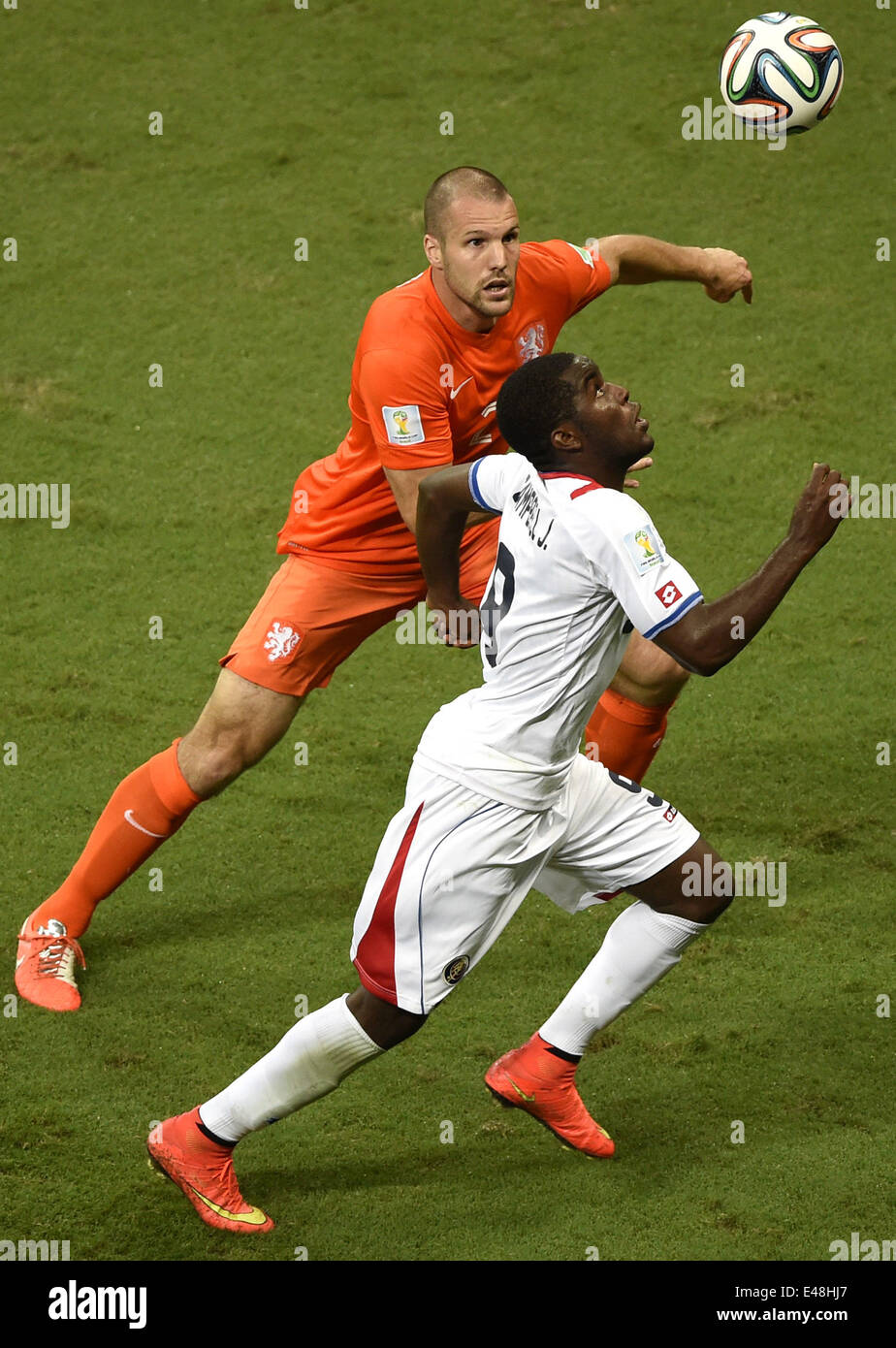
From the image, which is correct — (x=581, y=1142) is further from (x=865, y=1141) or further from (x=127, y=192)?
(x=127, y=192)

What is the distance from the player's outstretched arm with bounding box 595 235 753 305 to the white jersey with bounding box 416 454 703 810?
4.49ft

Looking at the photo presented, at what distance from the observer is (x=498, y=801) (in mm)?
3453

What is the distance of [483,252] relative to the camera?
409 centimetres

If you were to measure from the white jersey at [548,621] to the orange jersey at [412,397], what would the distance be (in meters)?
0.57

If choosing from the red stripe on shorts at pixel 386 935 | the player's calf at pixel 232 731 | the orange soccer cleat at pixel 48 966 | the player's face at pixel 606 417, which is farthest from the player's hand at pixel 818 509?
the orange soccer cleat at pixel 48 966

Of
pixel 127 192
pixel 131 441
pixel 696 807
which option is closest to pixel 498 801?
pixel 696 807

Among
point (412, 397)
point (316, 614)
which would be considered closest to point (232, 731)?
point (316, 614)

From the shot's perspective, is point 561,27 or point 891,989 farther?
point 561,27

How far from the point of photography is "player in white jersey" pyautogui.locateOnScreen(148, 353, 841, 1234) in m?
3.19


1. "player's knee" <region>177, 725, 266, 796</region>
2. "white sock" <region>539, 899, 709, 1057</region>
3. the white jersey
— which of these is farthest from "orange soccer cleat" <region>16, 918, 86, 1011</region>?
the white jersey

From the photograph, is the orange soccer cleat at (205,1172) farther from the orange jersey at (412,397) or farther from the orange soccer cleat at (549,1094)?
the orange jersey at (412,397)

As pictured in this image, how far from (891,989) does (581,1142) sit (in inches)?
39.2

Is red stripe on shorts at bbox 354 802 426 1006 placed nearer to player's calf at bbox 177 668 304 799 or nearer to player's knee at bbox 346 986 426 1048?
player's knee at bbox 346 986 426 1048

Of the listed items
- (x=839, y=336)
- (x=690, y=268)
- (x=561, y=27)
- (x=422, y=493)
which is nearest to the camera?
(x=422, y=493)
